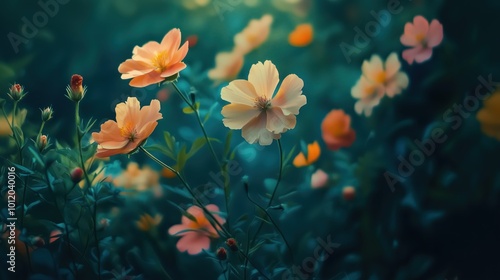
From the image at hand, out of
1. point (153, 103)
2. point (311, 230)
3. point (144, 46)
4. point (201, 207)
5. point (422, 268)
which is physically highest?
point (144, 46)

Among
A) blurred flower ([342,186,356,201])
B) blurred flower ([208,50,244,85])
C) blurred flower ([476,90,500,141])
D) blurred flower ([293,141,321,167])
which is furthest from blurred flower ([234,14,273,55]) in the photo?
blurred flower ([476,90,500,141])

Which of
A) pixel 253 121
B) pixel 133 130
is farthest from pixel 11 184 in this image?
pixel 253 121

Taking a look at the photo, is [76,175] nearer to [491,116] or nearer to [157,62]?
[157,62]

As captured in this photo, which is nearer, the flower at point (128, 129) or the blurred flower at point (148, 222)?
the flower at point (128, 129)

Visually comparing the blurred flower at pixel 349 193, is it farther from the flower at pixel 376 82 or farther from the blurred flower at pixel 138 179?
the blurred flower at pixel 138 179

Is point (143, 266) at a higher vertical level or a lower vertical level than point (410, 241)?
higher

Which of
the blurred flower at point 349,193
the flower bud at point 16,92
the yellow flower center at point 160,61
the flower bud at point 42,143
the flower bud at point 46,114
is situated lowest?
the blurred flower at point 349,193

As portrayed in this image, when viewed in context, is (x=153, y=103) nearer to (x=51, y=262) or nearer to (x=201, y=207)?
(x=201, y=207)

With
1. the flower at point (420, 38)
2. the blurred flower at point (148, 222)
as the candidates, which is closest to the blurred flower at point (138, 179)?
the blurred flower at point (148, 222)
